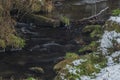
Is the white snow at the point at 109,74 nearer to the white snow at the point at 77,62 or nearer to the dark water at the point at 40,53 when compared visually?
the white snow at the point at 77,62

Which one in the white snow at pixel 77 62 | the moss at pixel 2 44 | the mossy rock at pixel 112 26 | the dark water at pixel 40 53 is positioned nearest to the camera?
the white snow at pixel 77 62

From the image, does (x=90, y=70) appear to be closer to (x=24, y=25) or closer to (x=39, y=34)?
(x=39, y=34)

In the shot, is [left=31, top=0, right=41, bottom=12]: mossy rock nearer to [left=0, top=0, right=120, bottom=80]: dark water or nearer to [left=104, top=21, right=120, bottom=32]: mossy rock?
[left=0, top=0, right=120, bottom=80]: dark water

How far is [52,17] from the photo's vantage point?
21.5m

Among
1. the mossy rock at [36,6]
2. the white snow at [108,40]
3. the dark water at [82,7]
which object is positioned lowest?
the dark water at [82,7]

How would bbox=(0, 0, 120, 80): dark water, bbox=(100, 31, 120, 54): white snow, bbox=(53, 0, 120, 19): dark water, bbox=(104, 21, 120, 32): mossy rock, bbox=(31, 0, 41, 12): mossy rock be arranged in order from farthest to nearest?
bbox=(53, 0, 120, 19): dark water → bbox=(31, 0, 41, 12): mossy rock → bbox=(0, 0, 120, 80): dark water → bbox=(104, 21, 120, 32): mossy rock → bbox=(100, 31, 120, 54): white snow

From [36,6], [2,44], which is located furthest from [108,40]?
[36,6]

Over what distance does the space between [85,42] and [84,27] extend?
281 cm

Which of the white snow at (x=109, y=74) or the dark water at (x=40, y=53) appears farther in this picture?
the dark water at (x=40, y=53)

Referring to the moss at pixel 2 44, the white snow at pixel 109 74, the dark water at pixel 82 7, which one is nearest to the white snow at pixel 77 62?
the white snow at pixel 109 74

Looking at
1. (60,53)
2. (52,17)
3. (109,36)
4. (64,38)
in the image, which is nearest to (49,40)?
(64,38)

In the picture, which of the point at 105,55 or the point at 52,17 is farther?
the point at 52,17

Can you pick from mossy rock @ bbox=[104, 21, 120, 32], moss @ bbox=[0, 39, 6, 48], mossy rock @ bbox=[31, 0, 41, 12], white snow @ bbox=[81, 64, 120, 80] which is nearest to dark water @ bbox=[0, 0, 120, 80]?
moss @ bbox=[0, 39, 6, 48]

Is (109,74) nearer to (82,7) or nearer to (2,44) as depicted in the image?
(2,44)
